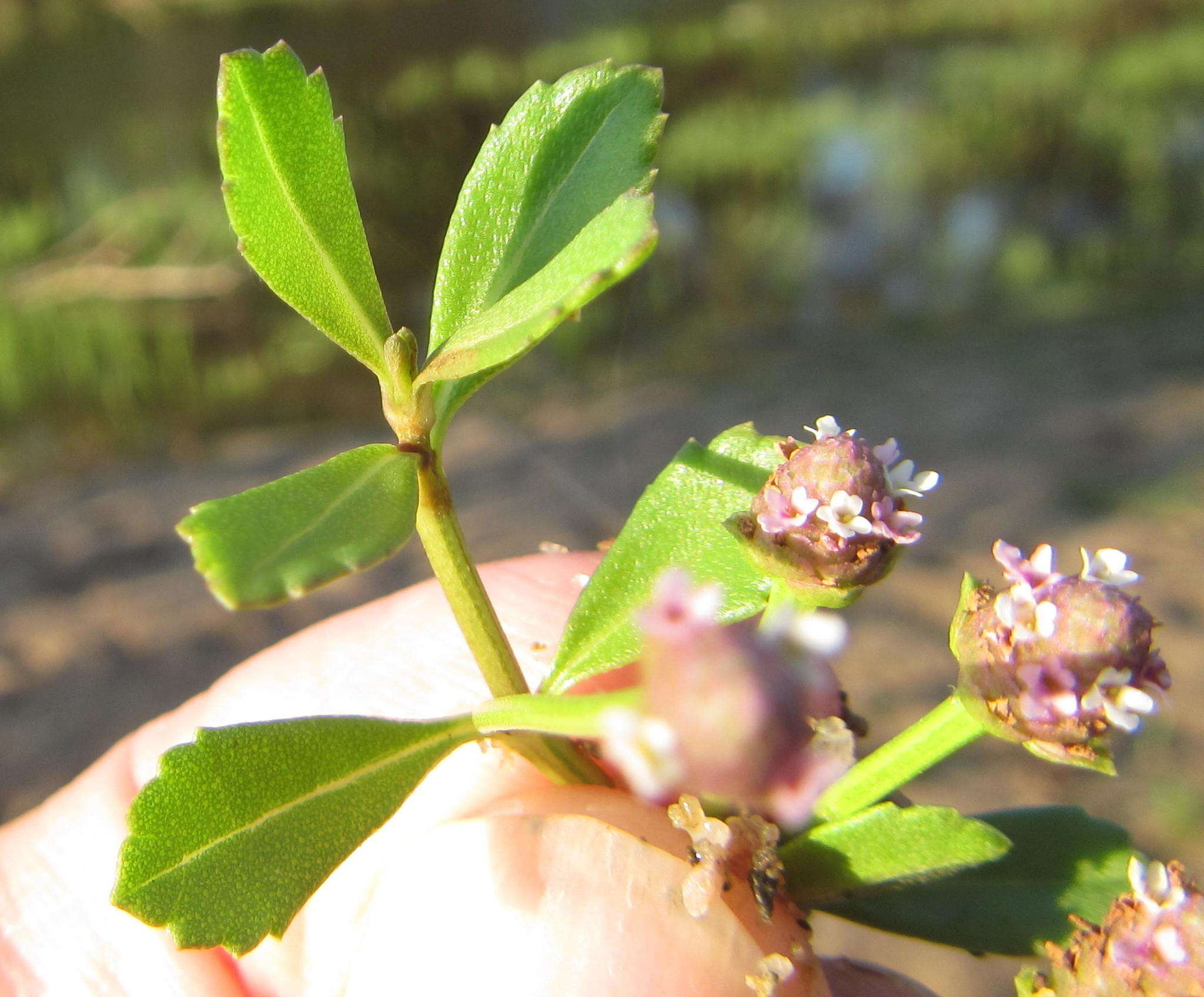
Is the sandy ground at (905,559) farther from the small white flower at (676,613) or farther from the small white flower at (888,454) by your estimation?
the small white flower at (676,613)

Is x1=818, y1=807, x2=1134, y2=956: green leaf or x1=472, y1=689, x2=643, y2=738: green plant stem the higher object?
x1=472, y1=689, x2=643, y2=738: green plant stem

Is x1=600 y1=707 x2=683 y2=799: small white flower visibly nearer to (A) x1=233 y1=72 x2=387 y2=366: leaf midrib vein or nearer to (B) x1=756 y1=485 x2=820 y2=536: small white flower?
(B) x1=756 y1=485 x2=820 y2=536: small white flower

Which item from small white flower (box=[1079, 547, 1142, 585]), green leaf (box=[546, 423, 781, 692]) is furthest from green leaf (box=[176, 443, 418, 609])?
small white flower (box=[1079, 547, 1142, 585])

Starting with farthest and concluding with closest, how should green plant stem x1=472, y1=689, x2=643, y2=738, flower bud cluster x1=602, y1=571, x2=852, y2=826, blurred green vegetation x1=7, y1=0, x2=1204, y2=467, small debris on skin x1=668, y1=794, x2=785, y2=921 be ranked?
blurred green vegetation x1=7, y1=0, x2=1204, y2=467 < small debris on skin x1=668, y1=794, x2=785, y2=921 < green plant stem x1=472, y1=689, x2=643, y2=738 < flower bud cluster x1=602, y1=571, x2=852, y2=826

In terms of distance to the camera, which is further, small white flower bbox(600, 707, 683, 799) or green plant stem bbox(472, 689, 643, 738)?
green plant stem bbox(472, 689, 643, 738)

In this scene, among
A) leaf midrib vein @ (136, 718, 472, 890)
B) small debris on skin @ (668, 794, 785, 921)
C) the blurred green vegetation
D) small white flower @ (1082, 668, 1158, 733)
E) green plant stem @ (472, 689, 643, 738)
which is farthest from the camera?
the blurred green vegetation

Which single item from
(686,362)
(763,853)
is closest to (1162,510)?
(686,362)

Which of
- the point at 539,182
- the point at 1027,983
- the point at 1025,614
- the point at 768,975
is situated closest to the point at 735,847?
the point at 768,975
